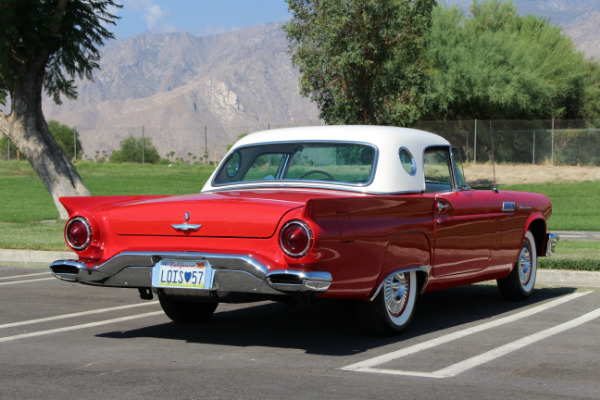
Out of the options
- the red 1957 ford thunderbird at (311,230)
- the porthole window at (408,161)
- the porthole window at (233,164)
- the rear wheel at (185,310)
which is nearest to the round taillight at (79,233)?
the red 1957 ford thunderbird at (311,230)

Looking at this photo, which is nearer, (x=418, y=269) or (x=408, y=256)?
(x=408, y=256)

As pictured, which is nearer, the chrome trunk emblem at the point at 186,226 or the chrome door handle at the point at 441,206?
the chrome trunk emblem at the point at 186,226

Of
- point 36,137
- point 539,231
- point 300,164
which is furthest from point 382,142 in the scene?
point 36,137

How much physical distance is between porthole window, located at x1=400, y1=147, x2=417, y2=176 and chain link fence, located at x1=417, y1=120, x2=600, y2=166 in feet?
106

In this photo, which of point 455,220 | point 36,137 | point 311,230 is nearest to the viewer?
point 311,230

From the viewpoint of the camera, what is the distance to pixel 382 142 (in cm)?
750

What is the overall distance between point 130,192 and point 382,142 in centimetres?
2920

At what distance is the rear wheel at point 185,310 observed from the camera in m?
7.55

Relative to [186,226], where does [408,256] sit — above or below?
below

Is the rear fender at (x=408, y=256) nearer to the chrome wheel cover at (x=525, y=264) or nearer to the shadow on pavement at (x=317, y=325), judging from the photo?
the shadow on pavement at (x=317, y=325)

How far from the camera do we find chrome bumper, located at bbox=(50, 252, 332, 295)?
5871 millimetres

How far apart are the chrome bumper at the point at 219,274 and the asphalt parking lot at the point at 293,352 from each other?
0.49m

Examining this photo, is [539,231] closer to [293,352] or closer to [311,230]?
[293,352]

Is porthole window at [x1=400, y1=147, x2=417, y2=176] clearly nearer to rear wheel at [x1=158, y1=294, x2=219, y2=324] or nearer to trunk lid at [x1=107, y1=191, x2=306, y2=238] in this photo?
trunk lid at [x1=107, y1=191, x2=306, y2=238]
